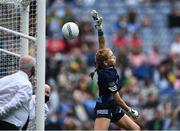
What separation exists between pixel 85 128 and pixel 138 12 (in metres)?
5.97

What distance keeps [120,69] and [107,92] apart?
360 inches

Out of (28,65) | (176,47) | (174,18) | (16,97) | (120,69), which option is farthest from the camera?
(174,18)

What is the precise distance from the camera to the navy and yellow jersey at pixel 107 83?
542 inches

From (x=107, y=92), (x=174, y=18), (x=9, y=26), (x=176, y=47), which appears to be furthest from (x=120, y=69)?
(x=107, y=92)

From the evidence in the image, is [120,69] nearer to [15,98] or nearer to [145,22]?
[145,22]

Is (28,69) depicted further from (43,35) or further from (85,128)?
(85,128)

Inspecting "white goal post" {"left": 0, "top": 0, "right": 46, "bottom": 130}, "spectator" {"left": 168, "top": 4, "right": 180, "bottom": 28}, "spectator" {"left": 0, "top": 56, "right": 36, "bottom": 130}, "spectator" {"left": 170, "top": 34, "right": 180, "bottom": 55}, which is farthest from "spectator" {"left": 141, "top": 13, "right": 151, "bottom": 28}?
"spectator" {"left": 0, "top": 56, "right": 36, "bottom": 130}

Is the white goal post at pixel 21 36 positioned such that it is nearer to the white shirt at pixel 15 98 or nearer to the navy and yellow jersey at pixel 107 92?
the white shirt at pixel 15 98

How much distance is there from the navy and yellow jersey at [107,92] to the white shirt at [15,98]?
1485 mm

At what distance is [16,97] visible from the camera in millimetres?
12484

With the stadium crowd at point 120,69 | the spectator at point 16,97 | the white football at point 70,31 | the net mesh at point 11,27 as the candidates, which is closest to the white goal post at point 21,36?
the net mesh at point 11,27

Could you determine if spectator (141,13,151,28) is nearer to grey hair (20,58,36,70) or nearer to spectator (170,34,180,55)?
spectator (170,34,180,55)

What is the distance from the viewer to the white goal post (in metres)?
13.5

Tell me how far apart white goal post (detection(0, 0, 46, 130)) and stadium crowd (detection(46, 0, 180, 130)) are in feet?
20.0
